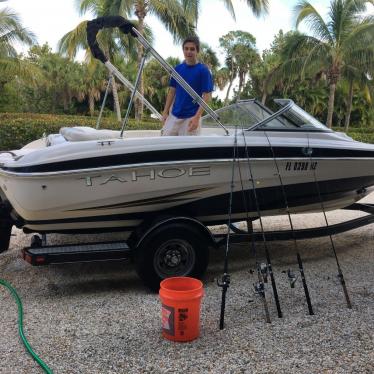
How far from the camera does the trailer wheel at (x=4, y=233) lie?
15.4ft

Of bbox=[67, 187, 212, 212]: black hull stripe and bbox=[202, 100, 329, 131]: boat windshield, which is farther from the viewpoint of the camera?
bbox=[202, 100, 329, 131]: boat windshield

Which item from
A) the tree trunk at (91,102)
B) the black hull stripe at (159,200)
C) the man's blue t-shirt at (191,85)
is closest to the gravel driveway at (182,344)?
the black hull stripe at (159,200)

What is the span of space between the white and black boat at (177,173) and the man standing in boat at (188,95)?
0.37 metres

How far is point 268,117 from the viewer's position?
4.63 metres

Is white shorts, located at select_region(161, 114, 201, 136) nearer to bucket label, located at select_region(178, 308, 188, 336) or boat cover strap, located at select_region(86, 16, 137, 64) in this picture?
boat cover strap, located at select_region(86, 16, 137, 64)

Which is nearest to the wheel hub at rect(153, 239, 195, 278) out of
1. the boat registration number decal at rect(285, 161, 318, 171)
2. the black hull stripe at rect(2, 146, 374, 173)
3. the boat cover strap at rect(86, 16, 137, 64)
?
the black hull stripe at rect(2, 146, 374, 173)

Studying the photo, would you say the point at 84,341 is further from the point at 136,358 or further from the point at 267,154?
the point at 267,154

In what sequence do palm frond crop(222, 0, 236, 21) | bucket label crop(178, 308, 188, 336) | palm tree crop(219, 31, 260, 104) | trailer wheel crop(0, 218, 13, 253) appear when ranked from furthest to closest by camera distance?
palm tree crop(219, 31, 260, 104) < palm frond crop(222, 0, 236, 21) < trailer wheel crop(0, 218, 13, 253) < bucket label crop(178, 308, 188, 336)

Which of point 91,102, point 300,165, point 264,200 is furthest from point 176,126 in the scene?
point 91,102

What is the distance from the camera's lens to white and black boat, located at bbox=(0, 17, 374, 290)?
3.89m

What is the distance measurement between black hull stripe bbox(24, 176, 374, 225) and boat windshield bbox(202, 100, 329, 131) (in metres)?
0.59

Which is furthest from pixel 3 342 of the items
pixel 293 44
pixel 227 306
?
pixel 293 44

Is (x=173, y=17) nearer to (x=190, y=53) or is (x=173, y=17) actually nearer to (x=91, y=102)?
(x=190, y=53)

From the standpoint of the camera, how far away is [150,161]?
13.1ft
